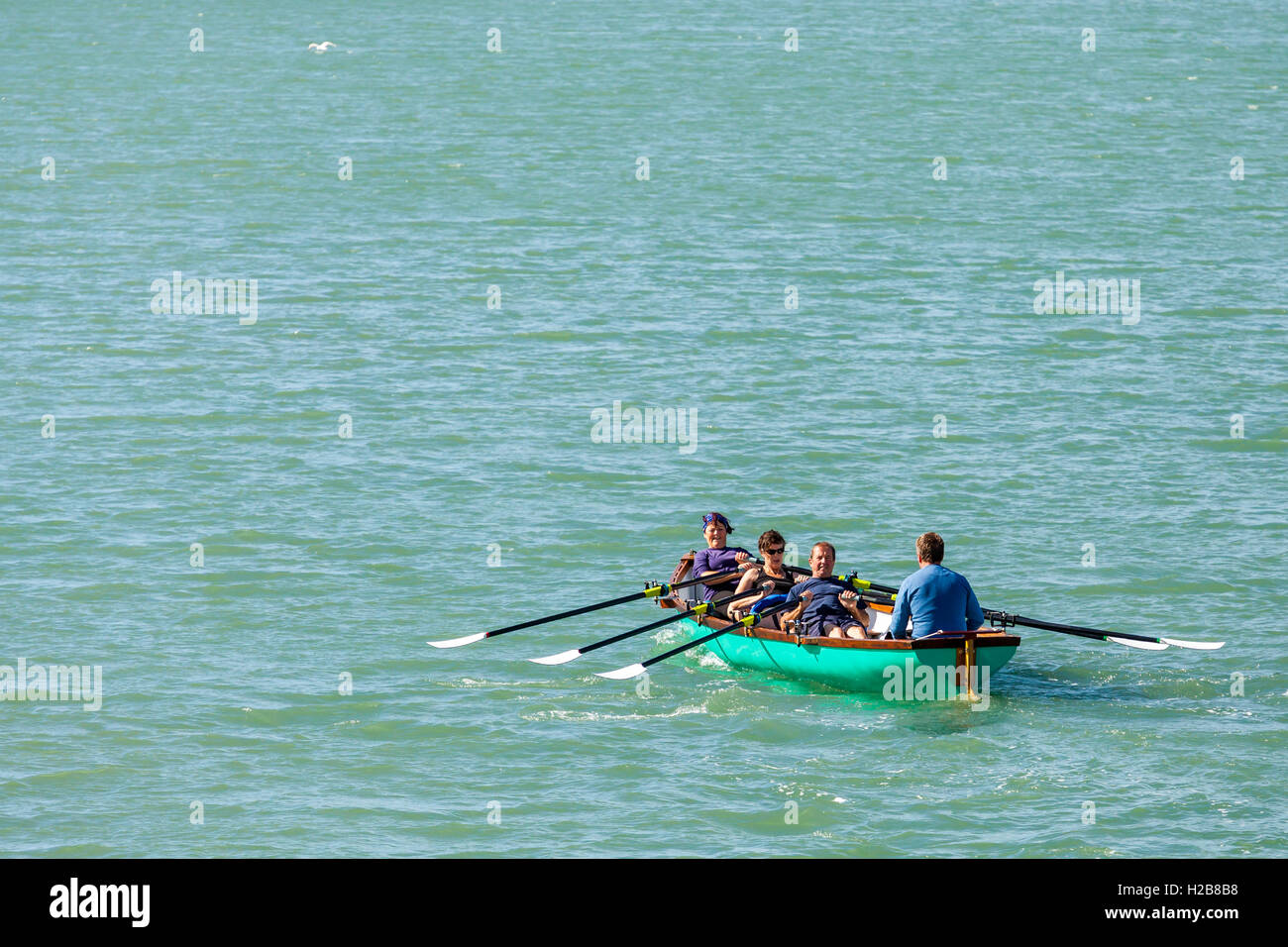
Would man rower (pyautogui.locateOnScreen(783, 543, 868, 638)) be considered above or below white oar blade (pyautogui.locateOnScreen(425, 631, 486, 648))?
above

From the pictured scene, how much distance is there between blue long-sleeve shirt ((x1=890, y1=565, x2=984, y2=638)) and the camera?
17047 mm

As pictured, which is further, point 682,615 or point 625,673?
point 682,615

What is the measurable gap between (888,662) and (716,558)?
3.03 meters

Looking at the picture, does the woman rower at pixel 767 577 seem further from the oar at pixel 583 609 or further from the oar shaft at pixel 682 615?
the oar at pixel 583 609

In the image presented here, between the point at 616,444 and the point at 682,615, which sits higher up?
the point at 616,444

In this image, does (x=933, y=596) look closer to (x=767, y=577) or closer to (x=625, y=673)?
(x=767, y=577)

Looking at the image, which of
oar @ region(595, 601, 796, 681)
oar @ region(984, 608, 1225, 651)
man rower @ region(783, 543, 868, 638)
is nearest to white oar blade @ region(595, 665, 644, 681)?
oar @ region(595, 601, 796, 681)

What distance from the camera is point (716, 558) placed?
19.8 metres

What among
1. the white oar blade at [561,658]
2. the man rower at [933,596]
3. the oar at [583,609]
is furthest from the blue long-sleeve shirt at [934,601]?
the white oar blade at [561,658]

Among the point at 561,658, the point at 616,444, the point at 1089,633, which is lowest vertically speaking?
the point at 561,658

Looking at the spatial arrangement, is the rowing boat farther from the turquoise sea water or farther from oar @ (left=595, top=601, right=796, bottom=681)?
the turquoise sea water

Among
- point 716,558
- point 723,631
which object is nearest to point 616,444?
point 716,558

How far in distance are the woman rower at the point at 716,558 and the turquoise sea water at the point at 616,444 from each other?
929mm

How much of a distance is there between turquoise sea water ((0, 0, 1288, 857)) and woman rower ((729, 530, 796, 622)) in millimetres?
768
